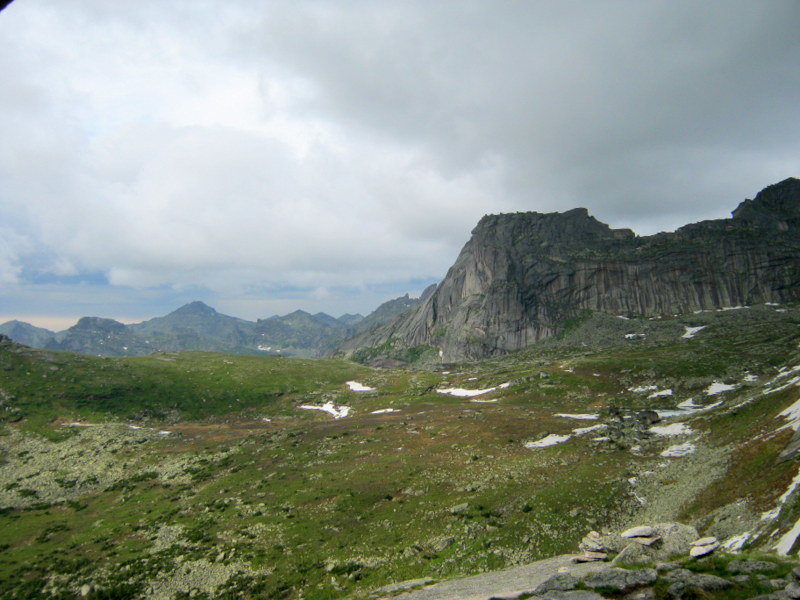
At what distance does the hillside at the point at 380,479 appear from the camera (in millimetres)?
31609

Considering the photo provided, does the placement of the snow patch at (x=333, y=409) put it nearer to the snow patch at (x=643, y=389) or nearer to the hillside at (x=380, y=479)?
the hillside at (x=380, y=479)

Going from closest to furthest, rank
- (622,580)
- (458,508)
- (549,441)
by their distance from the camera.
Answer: (622,580)
(458,508)
(549,441)

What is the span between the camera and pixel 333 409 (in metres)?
119

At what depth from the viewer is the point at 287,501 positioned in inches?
1914

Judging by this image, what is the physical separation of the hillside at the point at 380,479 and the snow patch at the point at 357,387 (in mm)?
25009

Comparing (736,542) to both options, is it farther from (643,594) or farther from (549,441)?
(549,441)

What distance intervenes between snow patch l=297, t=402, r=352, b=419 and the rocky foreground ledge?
89507mm

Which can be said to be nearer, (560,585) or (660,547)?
(560,585)

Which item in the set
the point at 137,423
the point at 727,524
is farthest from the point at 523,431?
the point at 137,423

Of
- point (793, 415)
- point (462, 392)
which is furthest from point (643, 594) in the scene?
point (462, 392)

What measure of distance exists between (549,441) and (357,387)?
95.8 metres

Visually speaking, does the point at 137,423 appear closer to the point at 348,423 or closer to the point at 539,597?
the point at 348,423

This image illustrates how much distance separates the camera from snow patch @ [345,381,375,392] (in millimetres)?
143250

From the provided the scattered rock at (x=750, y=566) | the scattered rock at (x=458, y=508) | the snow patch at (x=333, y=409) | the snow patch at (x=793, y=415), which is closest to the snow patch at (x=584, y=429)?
the snow patch at (x=793, y=415)
